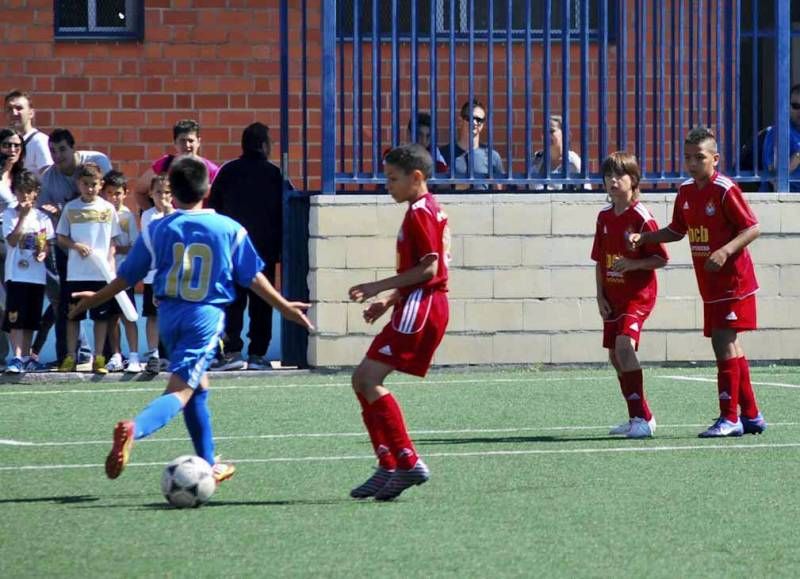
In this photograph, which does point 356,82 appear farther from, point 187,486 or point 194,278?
point 187,486

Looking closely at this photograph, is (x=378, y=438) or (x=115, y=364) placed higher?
(x=378, y=438)

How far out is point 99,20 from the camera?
16984 mm

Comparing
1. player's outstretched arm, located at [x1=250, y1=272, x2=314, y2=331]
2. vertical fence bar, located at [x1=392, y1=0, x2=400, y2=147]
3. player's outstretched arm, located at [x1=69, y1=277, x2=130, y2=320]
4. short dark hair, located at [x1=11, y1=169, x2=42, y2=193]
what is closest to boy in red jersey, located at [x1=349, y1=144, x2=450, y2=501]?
player's outstretched arm, located at [x1=250, y1=272, x2=314, y2=331]

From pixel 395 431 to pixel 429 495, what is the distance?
0.32 m

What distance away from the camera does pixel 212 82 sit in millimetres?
16938

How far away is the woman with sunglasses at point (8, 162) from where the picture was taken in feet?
46.1

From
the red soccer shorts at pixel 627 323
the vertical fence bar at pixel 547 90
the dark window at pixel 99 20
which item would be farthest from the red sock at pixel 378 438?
the dark window at pixel 99 20

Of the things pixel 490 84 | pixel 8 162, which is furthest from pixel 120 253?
pixel 490 84

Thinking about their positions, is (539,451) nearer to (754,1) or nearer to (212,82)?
(754,1)

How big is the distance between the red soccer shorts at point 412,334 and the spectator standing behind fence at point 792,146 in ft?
24.8

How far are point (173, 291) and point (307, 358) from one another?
672 cm

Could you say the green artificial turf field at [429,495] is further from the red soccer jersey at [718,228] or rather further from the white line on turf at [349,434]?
the red soccer jersey at [718,228]

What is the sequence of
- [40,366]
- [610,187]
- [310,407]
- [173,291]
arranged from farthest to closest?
[40,366]
[310,407]
[610,187]
[173,291]

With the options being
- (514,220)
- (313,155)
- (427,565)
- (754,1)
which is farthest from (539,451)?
(313,155)
